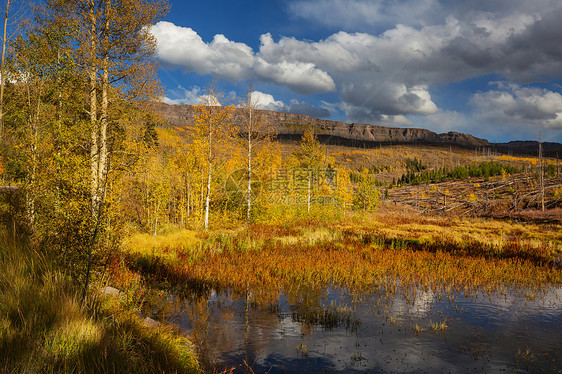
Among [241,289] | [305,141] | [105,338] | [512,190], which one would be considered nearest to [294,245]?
[241,289]

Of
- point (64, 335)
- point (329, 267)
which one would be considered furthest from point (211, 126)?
point (64, 335)

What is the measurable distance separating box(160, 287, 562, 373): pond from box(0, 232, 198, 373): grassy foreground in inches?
42.4

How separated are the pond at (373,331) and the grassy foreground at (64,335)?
1077 millimetres

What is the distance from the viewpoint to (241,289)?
8.98 metres

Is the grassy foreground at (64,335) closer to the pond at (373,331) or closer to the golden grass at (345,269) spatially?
the pond at (373,331)

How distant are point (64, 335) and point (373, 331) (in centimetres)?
551

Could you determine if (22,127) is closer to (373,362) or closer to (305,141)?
(373,362)

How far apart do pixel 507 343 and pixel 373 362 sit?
2895 mm

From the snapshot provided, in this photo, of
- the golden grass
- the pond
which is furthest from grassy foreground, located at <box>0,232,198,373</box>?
the golden grass

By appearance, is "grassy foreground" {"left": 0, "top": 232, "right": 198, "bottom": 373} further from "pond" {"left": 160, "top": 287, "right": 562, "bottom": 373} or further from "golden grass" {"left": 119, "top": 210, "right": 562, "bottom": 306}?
"golden grass" {"left": 119, "top": 210, "right": 562, "bottom": 306}

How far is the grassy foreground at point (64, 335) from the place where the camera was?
2707 millimetres

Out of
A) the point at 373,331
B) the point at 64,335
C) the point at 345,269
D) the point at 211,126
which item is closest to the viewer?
the point at 64,335

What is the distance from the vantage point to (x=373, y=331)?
6312 mm

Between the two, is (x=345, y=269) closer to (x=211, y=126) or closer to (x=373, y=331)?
(x=373, y=331)
